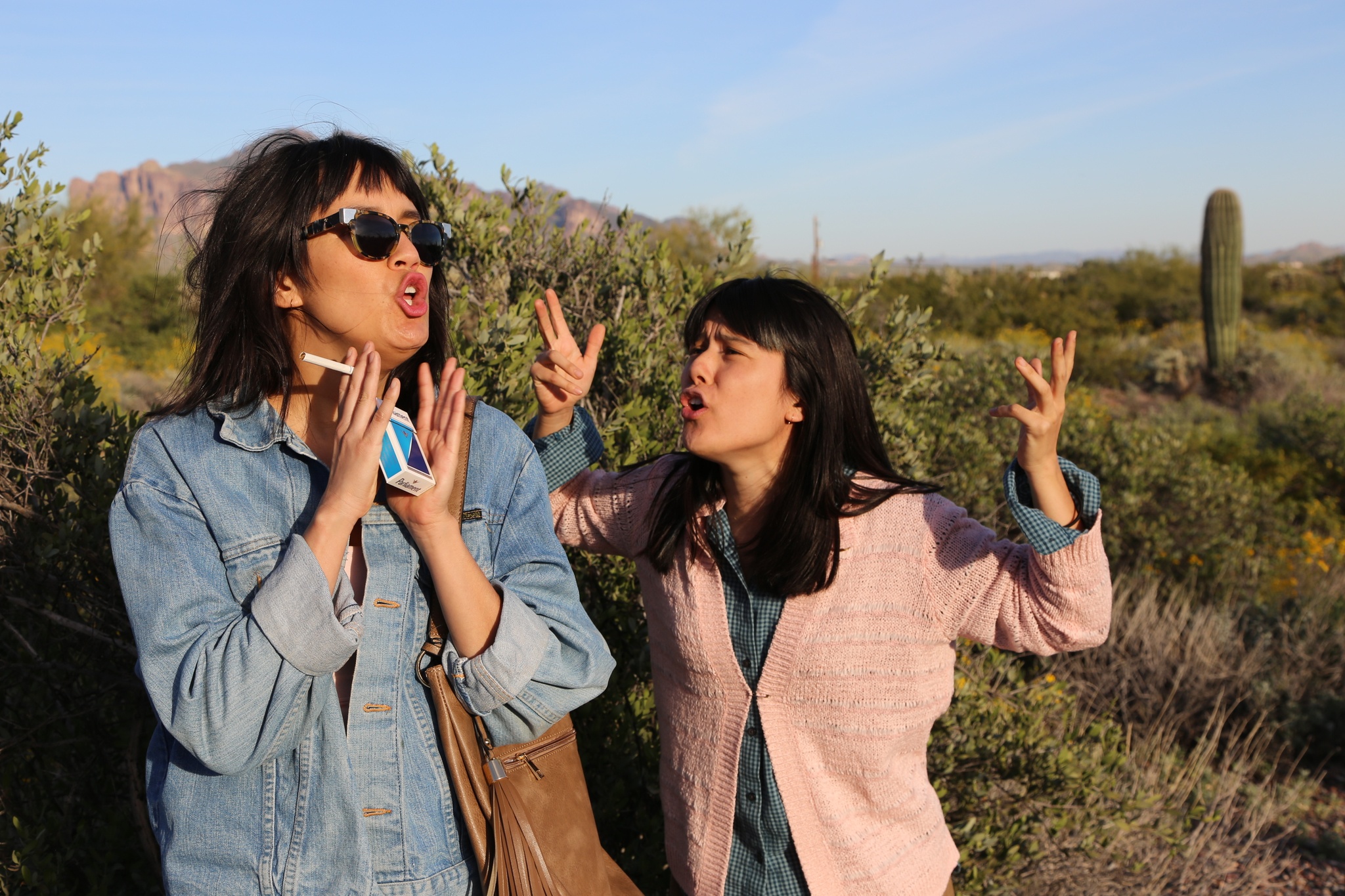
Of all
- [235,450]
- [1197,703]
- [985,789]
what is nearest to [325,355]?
[235,450]

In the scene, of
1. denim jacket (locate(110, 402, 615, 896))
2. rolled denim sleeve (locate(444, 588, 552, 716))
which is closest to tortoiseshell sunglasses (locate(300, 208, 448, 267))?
denim jacket (locate(110, 402, 615, 896))

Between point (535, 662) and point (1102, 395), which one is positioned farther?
point (1102, 395)

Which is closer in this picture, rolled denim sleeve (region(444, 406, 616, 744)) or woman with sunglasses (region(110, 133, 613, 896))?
woman with sunglasses (region(110, 133, 613, 896))

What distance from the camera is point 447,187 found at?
3.24 m

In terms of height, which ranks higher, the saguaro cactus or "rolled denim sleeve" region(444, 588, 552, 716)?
the saguaro cactus

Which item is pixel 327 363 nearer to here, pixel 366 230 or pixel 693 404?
pixel 366 230

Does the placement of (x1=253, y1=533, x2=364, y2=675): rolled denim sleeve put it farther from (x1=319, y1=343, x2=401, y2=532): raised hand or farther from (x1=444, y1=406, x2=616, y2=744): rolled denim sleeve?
(x1=444, y1=406, x2=616, y2=744): rolled denim sleeve

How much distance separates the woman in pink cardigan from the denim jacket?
439 mm

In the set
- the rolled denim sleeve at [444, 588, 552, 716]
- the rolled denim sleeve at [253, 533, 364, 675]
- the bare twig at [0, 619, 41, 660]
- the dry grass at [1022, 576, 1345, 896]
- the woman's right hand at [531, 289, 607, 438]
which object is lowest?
the dry grass at [1022, 576, 1345, 896]

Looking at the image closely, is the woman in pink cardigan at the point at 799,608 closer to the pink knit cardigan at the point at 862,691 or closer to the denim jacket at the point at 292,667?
the pink knit cardigan at the point at 862,691

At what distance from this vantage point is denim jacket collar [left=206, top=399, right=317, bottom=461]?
4.72 feet

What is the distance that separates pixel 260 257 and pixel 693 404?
2.70 feet

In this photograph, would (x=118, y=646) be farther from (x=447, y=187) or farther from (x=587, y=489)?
(x=447, y=187)

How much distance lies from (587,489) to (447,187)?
5.11ft
